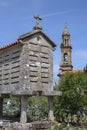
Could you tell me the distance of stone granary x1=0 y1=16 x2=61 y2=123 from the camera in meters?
13.1

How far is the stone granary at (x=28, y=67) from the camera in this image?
13086 mm

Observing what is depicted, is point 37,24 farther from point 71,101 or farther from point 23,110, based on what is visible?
point 71,101

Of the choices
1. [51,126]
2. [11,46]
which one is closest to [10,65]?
[11,46]

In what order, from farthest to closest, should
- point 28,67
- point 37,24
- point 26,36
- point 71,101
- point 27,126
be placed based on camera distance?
point 71,101 → point 37,24 → point 26,36 → point 28,67 → point 27,126

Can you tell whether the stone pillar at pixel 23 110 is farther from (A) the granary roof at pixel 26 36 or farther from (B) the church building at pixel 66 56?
(B) the church building at pixel 66 56

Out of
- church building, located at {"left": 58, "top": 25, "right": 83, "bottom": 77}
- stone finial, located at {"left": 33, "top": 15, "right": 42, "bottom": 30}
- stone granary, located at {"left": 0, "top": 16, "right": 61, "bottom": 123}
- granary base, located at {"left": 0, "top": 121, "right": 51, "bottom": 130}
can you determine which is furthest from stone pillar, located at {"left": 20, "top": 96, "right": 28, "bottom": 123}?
church building, located at {"left": 58, "top": 25, "right": 83, "bottom": 77}

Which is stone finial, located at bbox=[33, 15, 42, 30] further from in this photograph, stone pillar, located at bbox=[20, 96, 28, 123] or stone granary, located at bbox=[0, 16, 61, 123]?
stone pillar, located at bbox=[20, 96, 28, 123]

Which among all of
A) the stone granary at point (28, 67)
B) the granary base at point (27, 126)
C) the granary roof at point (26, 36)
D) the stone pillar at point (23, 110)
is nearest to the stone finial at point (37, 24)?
the stone granary at point (28, 67)

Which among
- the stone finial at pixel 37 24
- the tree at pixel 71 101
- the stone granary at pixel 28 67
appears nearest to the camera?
the stone granary at pixel 28 67

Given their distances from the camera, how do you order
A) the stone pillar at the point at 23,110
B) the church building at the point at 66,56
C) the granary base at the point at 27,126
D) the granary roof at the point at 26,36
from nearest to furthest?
the granary base at the point at 27,126
the stone pillar at the point at 23,110
the granary roof at the point at 26,36
the church building at the point at 66,56

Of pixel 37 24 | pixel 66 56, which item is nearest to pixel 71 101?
pixel 37 24

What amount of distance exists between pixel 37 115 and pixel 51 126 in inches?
212

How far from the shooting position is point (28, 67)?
1325 cm

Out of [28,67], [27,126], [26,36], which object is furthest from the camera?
[26,36]
